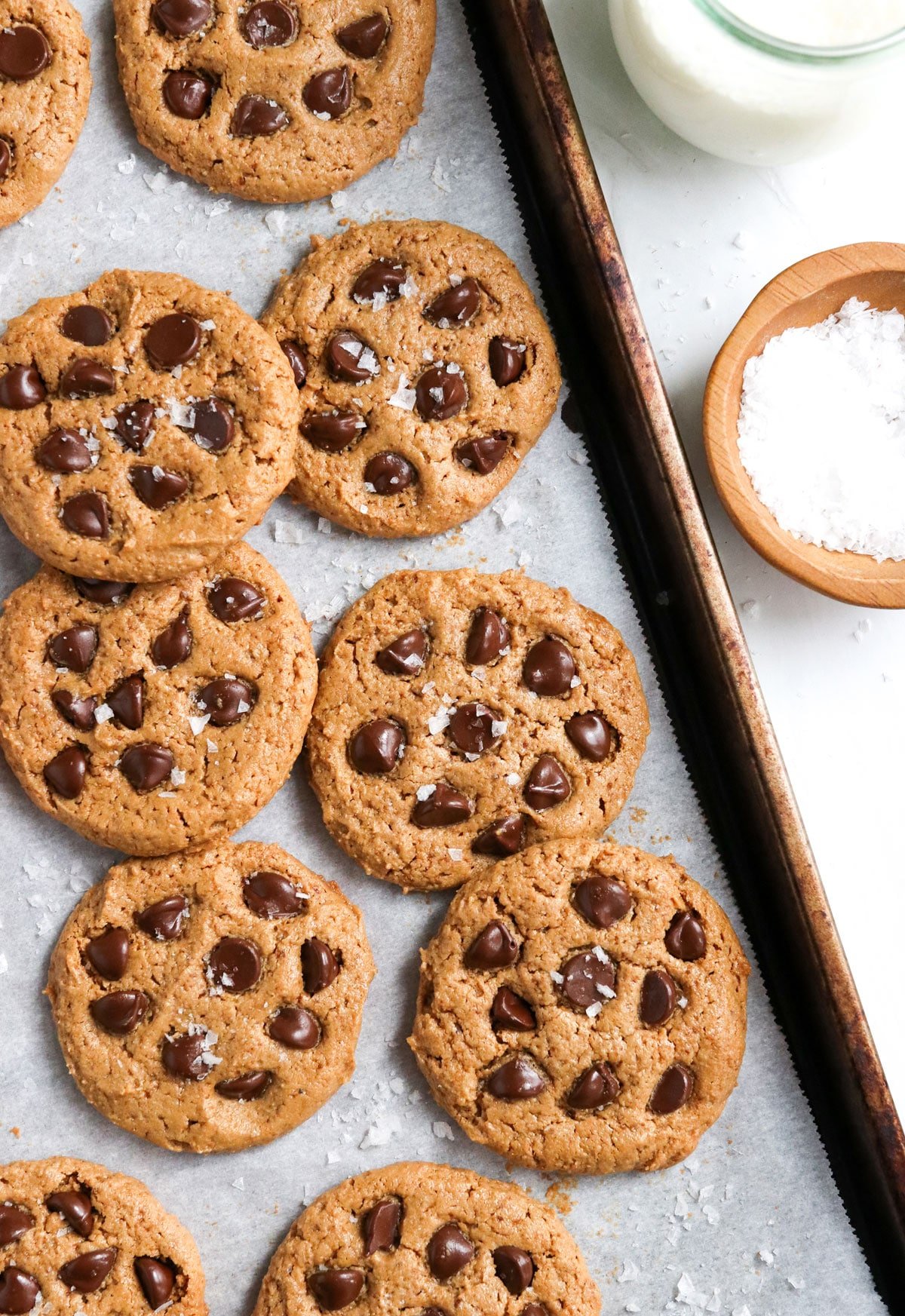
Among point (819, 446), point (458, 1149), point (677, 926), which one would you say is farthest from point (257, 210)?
point (458, 1149)

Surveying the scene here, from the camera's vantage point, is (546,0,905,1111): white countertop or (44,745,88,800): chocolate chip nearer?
(44,745,88,800): chocolate chip

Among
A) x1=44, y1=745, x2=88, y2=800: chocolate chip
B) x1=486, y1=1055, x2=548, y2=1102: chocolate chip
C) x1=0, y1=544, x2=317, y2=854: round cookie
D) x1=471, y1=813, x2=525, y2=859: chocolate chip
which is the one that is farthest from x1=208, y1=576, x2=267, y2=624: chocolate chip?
x1=486, y1=1055, x2=548, y2=1102: chocolate chip

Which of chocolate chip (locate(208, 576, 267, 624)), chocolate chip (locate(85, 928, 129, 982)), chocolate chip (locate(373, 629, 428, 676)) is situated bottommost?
chocolate chip (locate(85, 928, 129, 982))

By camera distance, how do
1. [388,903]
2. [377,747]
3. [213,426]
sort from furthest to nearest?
[388,903] → [377,747] → [213,426]

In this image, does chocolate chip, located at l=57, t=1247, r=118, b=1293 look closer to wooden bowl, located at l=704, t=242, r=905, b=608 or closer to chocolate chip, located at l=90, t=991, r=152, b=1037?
chocolate chip, located at l=90, t=991, r=152, b=1037

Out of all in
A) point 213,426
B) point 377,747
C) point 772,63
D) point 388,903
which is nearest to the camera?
point 772,63

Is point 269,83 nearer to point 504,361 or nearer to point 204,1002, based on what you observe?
point 504,361

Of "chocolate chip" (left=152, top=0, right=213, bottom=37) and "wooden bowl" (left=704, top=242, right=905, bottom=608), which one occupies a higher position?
"chocolate chip" (left=152, top=0, right=213, bottom=37)

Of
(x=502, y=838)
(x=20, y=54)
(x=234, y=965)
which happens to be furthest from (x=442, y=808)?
(x=20, y=54)
